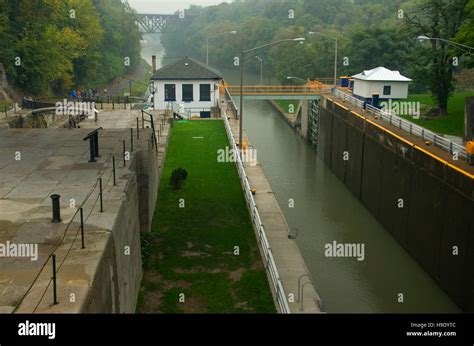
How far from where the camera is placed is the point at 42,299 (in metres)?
9.45

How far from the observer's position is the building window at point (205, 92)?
49.5m

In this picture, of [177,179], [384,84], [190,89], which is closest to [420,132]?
[177,179]

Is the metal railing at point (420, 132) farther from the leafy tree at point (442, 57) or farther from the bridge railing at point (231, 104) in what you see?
the bridge railing at point (231, 104)

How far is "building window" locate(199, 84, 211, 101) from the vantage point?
4949 cm

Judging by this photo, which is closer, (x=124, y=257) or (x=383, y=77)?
(x=124, y=257)

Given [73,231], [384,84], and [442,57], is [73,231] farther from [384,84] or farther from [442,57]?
[384,84]

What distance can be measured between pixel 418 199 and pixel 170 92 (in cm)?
2771

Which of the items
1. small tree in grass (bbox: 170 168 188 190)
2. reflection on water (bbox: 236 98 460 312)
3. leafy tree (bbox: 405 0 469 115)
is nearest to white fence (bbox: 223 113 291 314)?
small tree in grass (bbox: 170 168 188 190)

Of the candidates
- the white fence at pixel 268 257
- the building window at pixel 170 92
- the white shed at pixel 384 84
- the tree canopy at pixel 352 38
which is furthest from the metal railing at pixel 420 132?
the building window at pixel 170 92

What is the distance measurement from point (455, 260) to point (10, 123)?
20.2 m

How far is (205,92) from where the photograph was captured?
163 feet

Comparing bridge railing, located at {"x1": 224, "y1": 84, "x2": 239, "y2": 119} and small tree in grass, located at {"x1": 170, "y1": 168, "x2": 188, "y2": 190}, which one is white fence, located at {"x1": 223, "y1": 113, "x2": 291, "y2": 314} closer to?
small tree in grass, located at {"x1": 170, "y1": 168, "x2": 188, "y2": 190}

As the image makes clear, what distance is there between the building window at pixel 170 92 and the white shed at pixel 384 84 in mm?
14901
